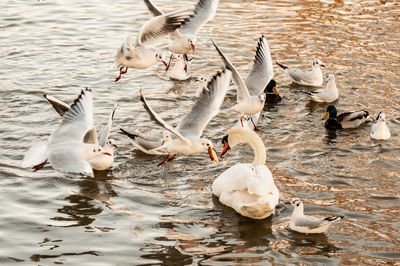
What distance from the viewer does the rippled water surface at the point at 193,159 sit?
37.6 ft

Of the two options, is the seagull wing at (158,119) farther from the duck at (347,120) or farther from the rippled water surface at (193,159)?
the duck at (347,120)

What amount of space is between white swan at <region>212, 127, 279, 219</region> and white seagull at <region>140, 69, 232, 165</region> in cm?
52

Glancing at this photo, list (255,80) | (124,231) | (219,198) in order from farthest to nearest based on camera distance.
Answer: (255,80) → (219,198) → (124,231)

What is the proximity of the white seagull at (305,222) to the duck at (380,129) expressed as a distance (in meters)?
3.85

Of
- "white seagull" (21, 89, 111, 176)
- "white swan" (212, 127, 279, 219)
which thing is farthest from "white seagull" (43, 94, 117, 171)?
"white swan" (212, 127, 279, 219)

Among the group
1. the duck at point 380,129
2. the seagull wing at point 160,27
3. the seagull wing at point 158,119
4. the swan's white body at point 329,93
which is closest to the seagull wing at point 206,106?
the seagull wing at point 158,119

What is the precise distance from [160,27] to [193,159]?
106 inches

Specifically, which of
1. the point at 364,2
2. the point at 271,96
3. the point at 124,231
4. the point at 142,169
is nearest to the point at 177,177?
the point at 142,169

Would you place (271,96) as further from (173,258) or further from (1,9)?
(1,9)

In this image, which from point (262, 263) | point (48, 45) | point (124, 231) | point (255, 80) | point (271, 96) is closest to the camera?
point (262, 263)

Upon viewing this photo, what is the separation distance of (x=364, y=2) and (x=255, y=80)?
1066 cm

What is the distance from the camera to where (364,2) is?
84.8 feet

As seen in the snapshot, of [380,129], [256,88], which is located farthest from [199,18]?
[380,129]

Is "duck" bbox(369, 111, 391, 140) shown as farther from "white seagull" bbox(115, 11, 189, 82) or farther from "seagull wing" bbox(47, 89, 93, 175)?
"seagull wing" bbox(47, 89, 93, 175)
